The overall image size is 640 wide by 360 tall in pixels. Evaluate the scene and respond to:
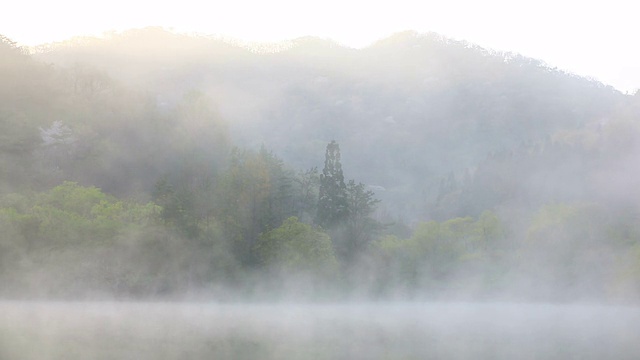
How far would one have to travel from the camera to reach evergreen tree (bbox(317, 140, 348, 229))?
3155 inches

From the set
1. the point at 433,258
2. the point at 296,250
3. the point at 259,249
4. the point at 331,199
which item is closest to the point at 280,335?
the point at 296,250

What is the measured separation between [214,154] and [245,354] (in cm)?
6513

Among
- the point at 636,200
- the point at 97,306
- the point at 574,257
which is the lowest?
the point at 97,306

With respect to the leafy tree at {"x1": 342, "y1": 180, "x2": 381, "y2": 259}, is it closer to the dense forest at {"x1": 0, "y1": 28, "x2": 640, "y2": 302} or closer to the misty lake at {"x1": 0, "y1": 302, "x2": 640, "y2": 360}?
the dense forest at {"x1": 0, "y1": 28, "x2": 640, "y2": 302}

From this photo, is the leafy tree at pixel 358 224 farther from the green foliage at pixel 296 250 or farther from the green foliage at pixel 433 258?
the green foliage at pixel 296 250

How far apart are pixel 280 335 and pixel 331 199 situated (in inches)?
1864

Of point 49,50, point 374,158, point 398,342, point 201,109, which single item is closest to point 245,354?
point 398,342

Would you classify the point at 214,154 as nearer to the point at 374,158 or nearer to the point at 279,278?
the point at 279,278

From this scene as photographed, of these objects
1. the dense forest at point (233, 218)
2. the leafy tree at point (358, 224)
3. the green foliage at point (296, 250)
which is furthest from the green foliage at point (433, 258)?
the green foliage at point (296, 250)

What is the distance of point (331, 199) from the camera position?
81688mm

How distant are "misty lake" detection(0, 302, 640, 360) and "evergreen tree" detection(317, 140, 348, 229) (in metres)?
28.6

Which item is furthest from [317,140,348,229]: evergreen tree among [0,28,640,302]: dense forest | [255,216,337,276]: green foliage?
[255,216,337,276]: green foliage

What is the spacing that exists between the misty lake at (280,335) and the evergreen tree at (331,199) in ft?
93.7

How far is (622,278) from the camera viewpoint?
79438 mm
